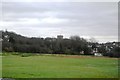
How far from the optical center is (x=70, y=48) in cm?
1634

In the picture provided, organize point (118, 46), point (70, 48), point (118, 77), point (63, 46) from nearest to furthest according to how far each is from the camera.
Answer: point (118, 77)
point (118, 46)
point (63, 46)
point (70, 48)

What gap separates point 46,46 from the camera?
14.8 meters

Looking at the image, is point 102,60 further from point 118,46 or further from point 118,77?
point 118,77

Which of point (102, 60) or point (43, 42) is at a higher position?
point (43, 42)

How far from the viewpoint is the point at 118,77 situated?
8.73 m

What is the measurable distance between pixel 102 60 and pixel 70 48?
8.11 ft

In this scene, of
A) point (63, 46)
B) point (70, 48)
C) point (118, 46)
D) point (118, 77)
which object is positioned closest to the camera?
point (118, 77)

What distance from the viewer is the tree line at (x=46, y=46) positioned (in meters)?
14.2

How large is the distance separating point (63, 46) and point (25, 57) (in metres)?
2.42

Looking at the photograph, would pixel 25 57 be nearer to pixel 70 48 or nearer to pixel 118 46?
pixel 70 48

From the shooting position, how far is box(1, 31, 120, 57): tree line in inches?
557

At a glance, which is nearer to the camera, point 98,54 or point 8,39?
point 8,39

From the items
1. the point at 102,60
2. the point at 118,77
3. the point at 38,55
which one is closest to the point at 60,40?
the point at 38,55

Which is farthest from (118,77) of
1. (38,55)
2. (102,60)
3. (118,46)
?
(38,55)
